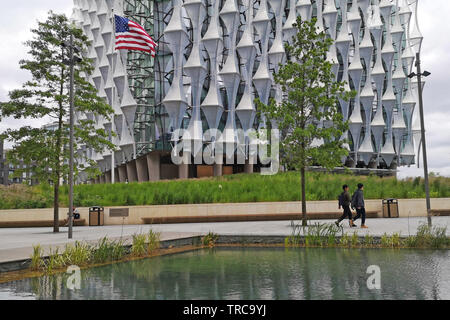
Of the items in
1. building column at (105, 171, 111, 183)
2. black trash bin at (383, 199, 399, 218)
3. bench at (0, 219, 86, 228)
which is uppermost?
building column at (105, 171, 111, 183)

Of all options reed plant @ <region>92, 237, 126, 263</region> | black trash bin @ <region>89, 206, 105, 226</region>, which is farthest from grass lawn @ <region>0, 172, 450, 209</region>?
reed plant @ <region>92, 237, 126, 263</region>

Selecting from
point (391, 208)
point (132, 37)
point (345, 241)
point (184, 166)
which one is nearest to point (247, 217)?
point (391, 208)

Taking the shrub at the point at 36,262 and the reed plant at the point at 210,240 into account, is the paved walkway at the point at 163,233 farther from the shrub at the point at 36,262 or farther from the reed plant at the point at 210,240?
the reed plant at the point at 210,240

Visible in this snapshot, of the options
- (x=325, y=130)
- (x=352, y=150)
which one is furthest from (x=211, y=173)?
(x=325, y=130)

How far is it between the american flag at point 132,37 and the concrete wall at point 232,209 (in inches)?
372

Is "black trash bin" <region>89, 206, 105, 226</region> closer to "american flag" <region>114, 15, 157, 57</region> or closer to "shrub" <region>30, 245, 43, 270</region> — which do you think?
"american flag" <region>114, 15, 157, 57</region>

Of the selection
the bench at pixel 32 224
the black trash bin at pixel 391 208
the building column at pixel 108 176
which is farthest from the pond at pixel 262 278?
the building column at pixel 108 176

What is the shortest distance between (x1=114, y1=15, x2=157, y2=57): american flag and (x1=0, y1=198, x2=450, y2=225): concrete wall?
9455 millimetres

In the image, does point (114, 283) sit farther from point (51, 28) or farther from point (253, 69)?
point (253, 69)

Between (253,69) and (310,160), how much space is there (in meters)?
35.2

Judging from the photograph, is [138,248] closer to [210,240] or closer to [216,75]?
[210,240]

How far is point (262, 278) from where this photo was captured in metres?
8.55

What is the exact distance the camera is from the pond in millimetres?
7207

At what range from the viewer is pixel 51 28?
20375 mm
